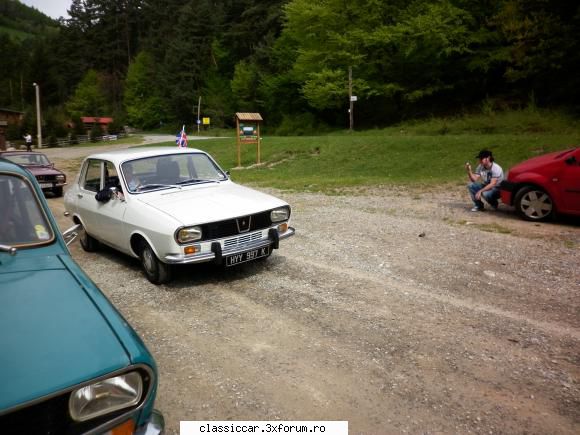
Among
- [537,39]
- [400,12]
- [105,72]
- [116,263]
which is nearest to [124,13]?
[105,72]

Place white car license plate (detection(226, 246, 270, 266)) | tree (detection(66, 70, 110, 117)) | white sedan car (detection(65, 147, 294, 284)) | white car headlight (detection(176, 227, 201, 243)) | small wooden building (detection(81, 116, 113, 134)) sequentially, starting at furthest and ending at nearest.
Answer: tree (detection(66, 70, 110, 117)) < small wooden building (detection(81, 116, 113, 134)) < white car license plate (detection(226, 246, 270, 266)) < white sedan car (detection(65, 147, 294, 284)) < white car headlight (detection(176, 227, 201, 243))

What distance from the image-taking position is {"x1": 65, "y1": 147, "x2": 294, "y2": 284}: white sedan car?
16.6 ft

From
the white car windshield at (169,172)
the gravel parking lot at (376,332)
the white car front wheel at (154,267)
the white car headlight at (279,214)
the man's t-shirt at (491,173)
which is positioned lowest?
the gravel parking lot at (376,332)

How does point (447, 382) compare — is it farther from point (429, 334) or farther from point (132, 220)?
point (132, 220)

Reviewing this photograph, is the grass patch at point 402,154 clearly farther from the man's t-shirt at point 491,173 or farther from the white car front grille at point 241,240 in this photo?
Answer: the white car front grille at point 241,240

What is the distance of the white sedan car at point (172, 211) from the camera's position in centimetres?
507

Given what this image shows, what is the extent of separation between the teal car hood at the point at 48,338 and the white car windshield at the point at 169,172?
3.42 metres

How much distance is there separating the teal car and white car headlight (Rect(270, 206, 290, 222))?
3.21 meters

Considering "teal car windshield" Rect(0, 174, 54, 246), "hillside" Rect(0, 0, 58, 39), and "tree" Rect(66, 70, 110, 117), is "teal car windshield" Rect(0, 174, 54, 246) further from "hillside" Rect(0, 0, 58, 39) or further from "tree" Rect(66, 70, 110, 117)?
"hillside" Rect(0, 0, 58, 39)

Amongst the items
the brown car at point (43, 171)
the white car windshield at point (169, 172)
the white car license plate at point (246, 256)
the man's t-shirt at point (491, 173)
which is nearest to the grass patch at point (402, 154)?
the man's t-shirt at point (491, 173)

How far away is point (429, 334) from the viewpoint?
4117 millimetres

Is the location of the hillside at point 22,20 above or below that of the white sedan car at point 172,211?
above

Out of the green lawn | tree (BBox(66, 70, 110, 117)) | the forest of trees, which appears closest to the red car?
the green lawn

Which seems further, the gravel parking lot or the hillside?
the hillside
